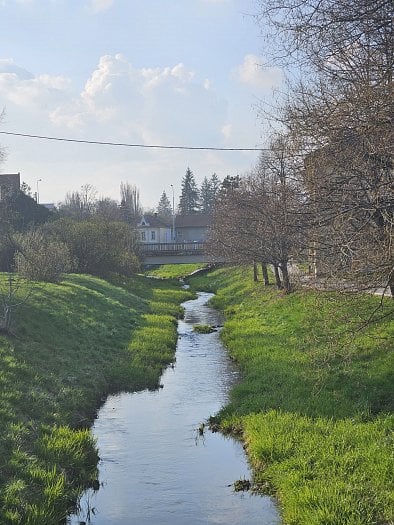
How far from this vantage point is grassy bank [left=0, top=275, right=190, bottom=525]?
848 cm

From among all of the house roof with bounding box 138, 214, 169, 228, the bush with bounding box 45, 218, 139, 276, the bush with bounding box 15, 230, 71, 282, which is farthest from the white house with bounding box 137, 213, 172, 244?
the bush with bounding box 15, 230, 71, 282

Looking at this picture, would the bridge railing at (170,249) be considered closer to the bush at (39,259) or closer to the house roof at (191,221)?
the bush at (39,259)

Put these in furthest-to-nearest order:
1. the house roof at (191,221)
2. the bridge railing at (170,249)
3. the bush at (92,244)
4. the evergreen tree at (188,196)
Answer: the evergreen tree at (188,196)
the house roof at (191,221)
the bridge railing at (170,249)
the bush at (92,244)

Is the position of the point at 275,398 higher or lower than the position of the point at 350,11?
lower

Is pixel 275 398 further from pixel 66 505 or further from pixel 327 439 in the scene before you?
pixel 66 505

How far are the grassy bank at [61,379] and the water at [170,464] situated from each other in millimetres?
448

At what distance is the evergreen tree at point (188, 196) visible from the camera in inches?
4924

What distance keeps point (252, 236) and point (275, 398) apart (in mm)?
16447

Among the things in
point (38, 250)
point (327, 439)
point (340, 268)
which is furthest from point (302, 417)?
point (38, 250)

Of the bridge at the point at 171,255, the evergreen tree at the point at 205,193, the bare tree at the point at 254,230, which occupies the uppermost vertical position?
the evergreen tree at the point at 205,193

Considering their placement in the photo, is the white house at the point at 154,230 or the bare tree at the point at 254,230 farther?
Answer: the white house at the point at 154,230

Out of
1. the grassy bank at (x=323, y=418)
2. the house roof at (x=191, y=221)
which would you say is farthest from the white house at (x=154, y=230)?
the grassy bank at (x=323, y=418)

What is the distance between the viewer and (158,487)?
30.1 feet

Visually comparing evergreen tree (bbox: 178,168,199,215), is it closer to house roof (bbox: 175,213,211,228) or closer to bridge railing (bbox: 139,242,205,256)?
house roof (bbox: 175,213,211,228)
